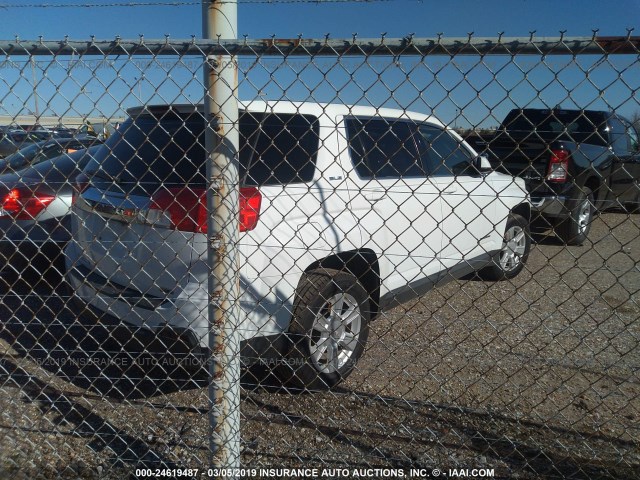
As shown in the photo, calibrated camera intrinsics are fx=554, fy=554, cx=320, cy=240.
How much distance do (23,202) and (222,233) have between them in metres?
3.87

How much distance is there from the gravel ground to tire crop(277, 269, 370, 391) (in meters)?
0.15

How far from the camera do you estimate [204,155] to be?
3.12m

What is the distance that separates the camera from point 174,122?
3.40 m

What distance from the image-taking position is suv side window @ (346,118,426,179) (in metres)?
3.72

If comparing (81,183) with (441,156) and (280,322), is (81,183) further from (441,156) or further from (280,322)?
(441,156)

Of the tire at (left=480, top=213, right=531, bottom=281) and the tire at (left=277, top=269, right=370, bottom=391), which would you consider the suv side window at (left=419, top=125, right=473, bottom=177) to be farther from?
the tire at (left=277, top=269, right=370, bottom=391)

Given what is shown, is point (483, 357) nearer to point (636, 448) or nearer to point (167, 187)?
point (636, 448)

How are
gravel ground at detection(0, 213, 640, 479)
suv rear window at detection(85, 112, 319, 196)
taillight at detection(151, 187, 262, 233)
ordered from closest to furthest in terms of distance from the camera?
gravel ground at detection(0, 213, 640, 479), taillight at detection(151, 187, 262, 233), suv rear window at detection(85, 112, 319, 196)

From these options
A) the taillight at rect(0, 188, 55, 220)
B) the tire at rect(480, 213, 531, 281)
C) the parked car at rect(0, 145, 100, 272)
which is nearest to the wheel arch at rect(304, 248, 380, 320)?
the tire at rect(480, 213, 531, 281)

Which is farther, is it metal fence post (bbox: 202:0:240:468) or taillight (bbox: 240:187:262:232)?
taillight (bbox: 240:187:262:232)

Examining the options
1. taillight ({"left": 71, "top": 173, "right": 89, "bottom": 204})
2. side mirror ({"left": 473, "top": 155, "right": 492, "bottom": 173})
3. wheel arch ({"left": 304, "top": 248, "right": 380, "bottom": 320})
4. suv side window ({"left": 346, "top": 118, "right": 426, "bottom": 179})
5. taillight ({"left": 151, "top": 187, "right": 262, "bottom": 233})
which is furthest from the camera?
side mirror ({"left": 473, "top": 155, "right": 492, "bottom": 173})

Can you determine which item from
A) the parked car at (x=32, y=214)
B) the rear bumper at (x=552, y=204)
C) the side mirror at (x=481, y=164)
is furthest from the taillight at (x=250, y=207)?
the parked car at (x=32, y=214)

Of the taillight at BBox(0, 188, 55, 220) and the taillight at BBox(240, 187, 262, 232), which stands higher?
the taillight at BBox(0, 188, 55, 220)

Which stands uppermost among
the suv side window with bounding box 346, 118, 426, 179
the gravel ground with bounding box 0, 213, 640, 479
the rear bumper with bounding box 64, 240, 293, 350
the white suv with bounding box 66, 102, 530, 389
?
the suv side window with bounding box 346, 118, 426, 179
